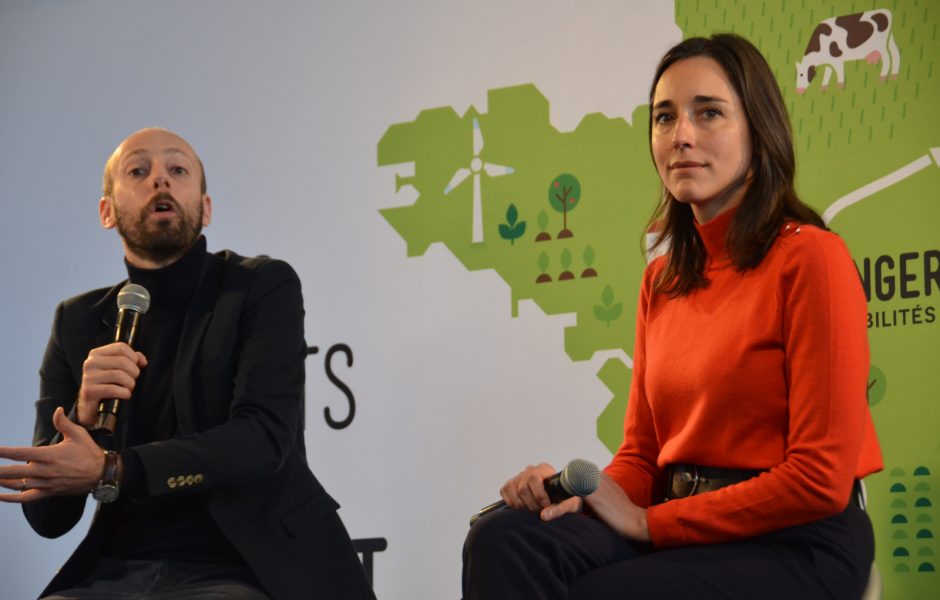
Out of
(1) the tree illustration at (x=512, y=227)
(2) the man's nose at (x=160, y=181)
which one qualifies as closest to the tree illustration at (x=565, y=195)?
(1) the tree illustration at (x=512, y=227)

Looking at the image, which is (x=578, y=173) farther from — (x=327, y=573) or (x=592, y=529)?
(x=592, y=529)

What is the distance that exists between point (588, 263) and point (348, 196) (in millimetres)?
1005

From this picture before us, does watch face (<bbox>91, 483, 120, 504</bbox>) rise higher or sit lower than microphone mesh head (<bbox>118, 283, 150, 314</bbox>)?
lower

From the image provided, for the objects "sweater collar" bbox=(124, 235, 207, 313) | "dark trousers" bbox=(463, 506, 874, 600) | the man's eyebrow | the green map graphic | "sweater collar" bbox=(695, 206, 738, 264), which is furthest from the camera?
the green map graphic

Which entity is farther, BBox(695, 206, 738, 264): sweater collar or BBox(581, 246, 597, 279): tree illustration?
BBox(581, 246, 597, 279): tree illustration

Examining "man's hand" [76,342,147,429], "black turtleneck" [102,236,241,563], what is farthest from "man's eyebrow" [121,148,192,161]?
"man's hand" [76,342,147,429]

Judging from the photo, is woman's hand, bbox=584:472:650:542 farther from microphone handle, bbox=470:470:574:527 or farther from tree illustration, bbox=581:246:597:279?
tree illustration, bbox=581:246:597:279

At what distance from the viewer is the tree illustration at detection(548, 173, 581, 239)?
3.63 meters

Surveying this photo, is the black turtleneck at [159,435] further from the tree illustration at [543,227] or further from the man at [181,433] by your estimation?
the tree illustration at [543,227]

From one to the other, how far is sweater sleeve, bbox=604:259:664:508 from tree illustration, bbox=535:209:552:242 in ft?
4.96

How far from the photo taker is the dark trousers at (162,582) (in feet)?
7.15

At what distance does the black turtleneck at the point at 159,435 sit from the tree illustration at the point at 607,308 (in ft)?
4.59

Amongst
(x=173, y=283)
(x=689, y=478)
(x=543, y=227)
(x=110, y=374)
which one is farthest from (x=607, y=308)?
(x=110, y=374)

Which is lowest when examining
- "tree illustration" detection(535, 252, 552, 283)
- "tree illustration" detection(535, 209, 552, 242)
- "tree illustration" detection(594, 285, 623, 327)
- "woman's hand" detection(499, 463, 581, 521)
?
"woman's hand" detection(499, 463, 581, 521)
